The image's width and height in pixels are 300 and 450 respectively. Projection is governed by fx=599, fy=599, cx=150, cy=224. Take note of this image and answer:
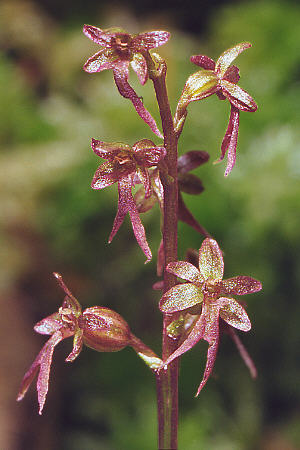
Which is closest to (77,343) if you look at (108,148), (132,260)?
(108,148)

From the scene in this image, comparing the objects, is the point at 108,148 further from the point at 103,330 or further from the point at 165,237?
the point at 103,330

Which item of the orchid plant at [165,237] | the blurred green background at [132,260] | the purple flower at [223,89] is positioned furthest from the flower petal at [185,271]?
the blurred green background at [132,260]

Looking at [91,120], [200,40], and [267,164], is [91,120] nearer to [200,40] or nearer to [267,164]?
[267,164]

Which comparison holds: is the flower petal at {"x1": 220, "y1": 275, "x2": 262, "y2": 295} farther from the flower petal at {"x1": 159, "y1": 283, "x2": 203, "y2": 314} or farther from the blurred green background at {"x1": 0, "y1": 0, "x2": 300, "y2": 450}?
the blurred green background at {"x1": 0, "y1": 0, "x2": 300, "y2": 450}

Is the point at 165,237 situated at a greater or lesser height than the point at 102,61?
lesser

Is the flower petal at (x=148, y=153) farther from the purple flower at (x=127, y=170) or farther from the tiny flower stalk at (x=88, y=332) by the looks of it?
the tiny flower stalk at (x=88, y=332)

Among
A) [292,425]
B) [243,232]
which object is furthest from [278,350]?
[243,232]

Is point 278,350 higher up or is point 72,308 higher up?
point 72,308
